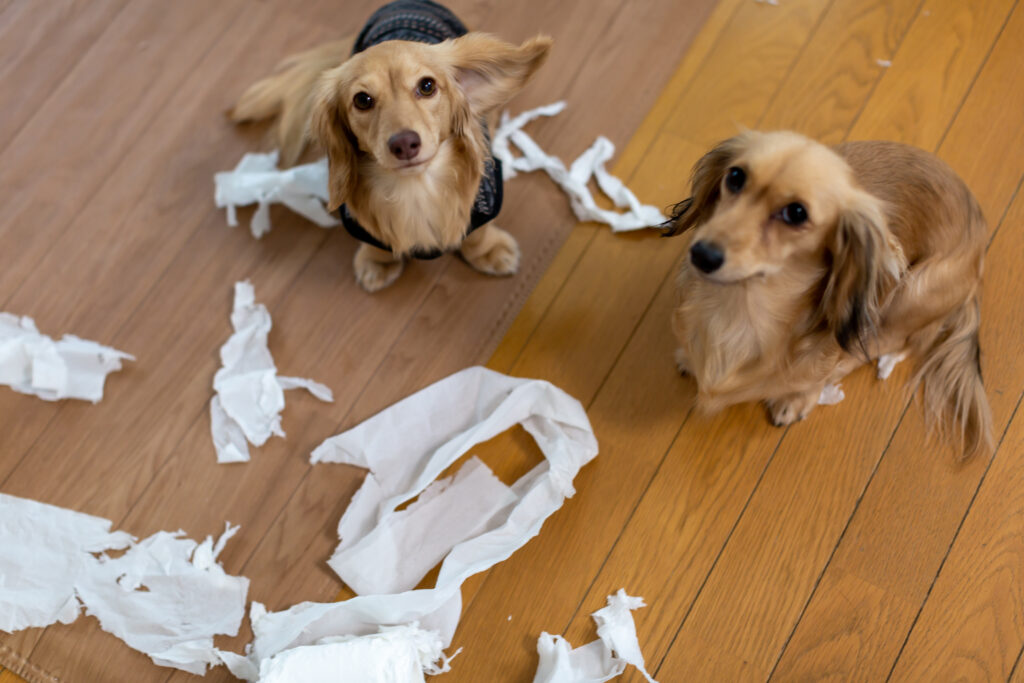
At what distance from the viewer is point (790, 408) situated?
72.2 inches

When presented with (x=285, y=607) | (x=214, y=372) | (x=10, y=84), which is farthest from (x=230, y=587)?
(x=10, y=84)

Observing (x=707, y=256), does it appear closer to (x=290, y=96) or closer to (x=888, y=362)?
(x=888, y=362)

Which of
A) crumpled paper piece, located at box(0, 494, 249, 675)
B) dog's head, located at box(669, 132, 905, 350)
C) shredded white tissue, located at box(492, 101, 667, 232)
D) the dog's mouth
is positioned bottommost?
crumpled paper piece, located at box(0, 494, 249, 675)

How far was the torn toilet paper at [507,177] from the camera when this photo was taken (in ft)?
6.82

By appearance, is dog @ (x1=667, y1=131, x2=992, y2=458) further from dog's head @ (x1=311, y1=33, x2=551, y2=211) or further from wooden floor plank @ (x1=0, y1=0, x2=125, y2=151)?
wooden floor plank @ (x1=0, y1=0, x2=125, y2=151)

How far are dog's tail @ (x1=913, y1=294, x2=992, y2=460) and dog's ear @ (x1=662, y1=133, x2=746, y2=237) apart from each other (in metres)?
0.66

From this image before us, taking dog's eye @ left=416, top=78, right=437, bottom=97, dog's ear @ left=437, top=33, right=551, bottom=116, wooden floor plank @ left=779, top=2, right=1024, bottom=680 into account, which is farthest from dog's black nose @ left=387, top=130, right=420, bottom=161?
wooden floor plank @ left=779, top=2, right=1024, bottom=680

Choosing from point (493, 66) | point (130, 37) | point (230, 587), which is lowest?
point (230, 587)

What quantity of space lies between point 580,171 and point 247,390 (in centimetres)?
105

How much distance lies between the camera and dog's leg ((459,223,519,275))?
199 cm

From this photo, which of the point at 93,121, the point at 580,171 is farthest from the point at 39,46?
the point at 580,171

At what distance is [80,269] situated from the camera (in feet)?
7.03

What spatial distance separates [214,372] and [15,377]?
0.53 m

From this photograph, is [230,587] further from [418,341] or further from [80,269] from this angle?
[80,269]
